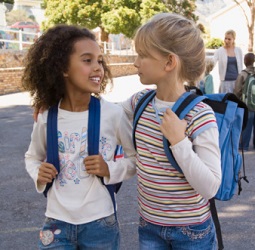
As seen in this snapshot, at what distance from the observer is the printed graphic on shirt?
1760 mm

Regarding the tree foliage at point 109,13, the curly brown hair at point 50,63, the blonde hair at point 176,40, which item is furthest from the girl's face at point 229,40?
the tree foliage at point 109,13

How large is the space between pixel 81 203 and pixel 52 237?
189 mm

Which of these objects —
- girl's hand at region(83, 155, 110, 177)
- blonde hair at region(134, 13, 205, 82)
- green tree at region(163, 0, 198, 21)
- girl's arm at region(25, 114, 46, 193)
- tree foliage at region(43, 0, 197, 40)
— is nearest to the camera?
blonde hair at region(134, 13, 205, 82)

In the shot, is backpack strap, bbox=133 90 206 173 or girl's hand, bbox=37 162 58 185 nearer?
backpack strap, bbox=133 90 206 173

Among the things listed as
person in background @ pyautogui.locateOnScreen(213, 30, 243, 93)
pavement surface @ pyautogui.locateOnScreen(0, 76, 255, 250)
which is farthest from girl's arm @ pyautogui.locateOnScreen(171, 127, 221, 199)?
person in background @ pyautogui.locateOnScreen(213, 30, 243, 93)

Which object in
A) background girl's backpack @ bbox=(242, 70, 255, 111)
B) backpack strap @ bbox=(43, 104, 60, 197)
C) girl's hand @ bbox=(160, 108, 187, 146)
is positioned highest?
girl's hand @ bbox=(160, 108, 187, 146)

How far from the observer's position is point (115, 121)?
1824 mm

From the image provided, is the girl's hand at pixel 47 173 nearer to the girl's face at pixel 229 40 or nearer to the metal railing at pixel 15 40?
the girl's face at pixel 229 40

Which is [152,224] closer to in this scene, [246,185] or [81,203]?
[81,203]

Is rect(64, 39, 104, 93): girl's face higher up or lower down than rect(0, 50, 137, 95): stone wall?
higher up

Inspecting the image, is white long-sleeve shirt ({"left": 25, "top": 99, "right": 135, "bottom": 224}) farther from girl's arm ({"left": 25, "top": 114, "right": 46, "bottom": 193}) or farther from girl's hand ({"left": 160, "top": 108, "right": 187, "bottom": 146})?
girl's hand ({"left": 160, "top": 108, "right": 187, "bottom": 146})

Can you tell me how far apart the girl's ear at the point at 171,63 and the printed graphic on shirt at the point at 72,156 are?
42 centimetres

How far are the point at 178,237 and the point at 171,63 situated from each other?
26.8 inches

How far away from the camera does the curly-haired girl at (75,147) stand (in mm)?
1748
